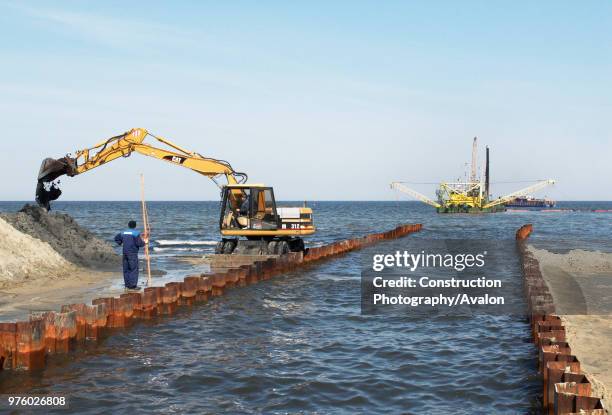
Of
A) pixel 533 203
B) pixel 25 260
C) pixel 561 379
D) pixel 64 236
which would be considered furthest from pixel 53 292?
pixel 533 203

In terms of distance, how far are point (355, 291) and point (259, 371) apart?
967 centimetres

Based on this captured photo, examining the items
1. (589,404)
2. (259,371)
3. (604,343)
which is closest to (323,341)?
(259,371)

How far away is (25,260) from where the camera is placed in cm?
1920

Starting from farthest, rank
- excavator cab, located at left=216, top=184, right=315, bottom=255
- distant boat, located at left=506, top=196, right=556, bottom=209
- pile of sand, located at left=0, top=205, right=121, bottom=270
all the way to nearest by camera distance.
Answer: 1. distant boat, located at left=506, top=196, right=556, bottom=209
2. excavator cab, located at left=216, top=184, right=315, bottom=255
3. pile of sand, located at left=0, top=205, right=121, bottom=270

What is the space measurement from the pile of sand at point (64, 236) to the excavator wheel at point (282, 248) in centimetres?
648

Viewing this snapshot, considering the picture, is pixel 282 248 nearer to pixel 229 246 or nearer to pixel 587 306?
pixel 229 246

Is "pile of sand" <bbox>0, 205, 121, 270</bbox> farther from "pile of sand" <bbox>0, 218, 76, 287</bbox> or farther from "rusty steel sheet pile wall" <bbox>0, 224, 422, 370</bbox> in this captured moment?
"rusty steel sheet pile wall" <bbox>0, 224, 422, 370</bbox>

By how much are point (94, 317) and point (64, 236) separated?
1433 centimetres

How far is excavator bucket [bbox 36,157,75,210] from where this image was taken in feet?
83.4

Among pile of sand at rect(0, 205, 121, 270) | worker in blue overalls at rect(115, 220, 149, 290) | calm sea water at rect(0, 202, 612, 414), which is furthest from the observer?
pile of sand at rect(0, 205, 121, 270)

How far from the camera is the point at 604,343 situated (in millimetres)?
11188

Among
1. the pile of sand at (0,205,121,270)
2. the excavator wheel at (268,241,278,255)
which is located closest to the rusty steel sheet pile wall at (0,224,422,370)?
the excavator wheel at (268,241,278,255)

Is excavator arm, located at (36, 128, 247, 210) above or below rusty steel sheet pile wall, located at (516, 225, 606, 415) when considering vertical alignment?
above

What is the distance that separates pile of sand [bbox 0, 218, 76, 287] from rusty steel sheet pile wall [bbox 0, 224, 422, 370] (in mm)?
5274
